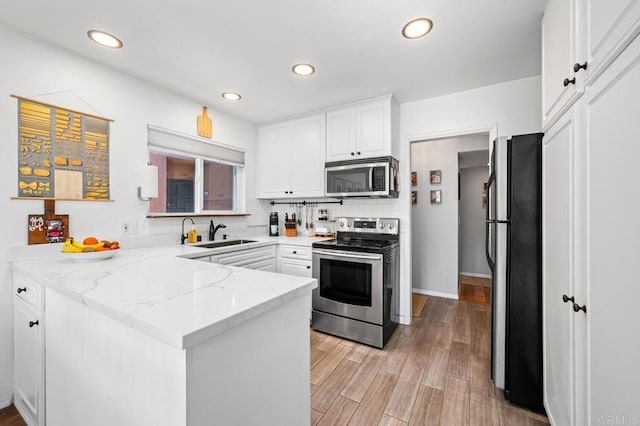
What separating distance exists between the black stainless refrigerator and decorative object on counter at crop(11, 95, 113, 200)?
120 inches

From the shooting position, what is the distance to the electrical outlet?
229 cm

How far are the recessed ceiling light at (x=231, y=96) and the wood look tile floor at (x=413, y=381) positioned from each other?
2.62 meters

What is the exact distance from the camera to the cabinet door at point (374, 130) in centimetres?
274

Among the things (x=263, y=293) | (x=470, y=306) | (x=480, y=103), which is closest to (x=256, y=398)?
(x=263, y=293)

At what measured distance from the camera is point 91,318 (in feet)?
3.38

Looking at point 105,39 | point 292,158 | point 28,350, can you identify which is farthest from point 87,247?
point 292,158

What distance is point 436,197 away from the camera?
159 inches

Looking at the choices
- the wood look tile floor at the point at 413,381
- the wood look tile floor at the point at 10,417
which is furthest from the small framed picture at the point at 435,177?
the wood look tile floor at the point at 10,417

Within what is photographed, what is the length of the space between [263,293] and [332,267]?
1.71m

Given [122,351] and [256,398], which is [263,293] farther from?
[122,351]

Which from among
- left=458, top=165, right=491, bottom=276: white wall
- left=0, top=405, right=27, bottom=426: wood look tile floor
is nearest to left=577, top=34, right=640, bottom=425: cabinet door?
left=0, top=405, right=27, bottom=426: wood look tile floor

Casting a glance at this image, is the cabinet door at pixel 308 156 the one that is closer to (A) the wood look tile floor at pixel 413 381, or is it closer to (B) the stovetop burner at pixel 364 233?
(B) the stovetop burner at pixel 364 233

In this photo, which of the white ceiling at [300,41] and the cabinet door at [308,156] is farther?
the cabinet door at [308,156]

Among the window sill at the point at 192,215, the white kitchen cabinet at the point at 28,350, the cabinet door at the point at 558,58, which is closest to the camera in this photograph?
the cabinet door at the point at 558,58
